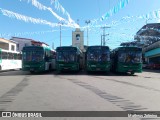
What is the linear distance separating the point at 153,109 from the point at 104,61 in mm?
20529

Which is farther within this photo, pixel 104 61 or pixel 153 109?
pixel 104 61

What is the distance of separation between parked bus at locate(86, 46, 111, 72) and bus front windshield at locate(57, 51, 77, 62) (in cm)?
161

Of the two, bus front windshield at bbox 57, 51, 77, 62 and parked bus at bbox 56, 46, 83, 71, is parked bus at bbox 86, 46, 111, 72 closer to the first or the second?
parked bus at bbox 56, 46, 83, 71

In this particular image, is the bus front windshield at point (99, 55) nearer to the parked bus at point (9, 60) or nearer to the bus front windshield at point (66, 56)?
the bus front windshield at point (66, 56)

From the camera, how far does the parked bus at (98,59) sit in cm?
3020

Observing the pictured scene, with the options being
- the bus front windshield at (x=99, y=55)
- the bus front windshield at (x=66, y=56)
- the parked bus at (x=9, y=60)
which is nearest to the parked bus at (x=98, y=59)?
the bus front windshield at (x=99, y=55)

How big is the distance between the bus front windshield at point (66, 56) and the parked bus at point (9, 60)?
7712 millimetres

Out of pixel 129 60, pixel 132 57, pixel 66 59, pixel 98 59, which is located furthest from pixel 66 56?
pixel 132 57

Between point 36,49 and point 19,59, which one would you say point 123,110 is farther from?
point 19,59

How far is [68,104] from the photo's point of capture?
10391 millimetres

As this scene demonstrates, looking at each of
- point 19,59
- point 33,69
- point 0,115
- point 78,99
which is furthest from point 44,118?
point 19,59

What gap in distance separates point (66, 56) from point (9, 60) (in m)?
10.5

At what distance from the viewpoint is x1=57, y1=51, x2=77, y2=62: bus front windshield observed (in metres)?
30.4

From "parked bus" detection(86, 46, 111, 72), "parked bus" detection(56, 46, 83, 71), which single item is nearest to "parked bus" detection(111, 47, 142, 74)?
"parked bus" detection(86, 46, 111, 72)
